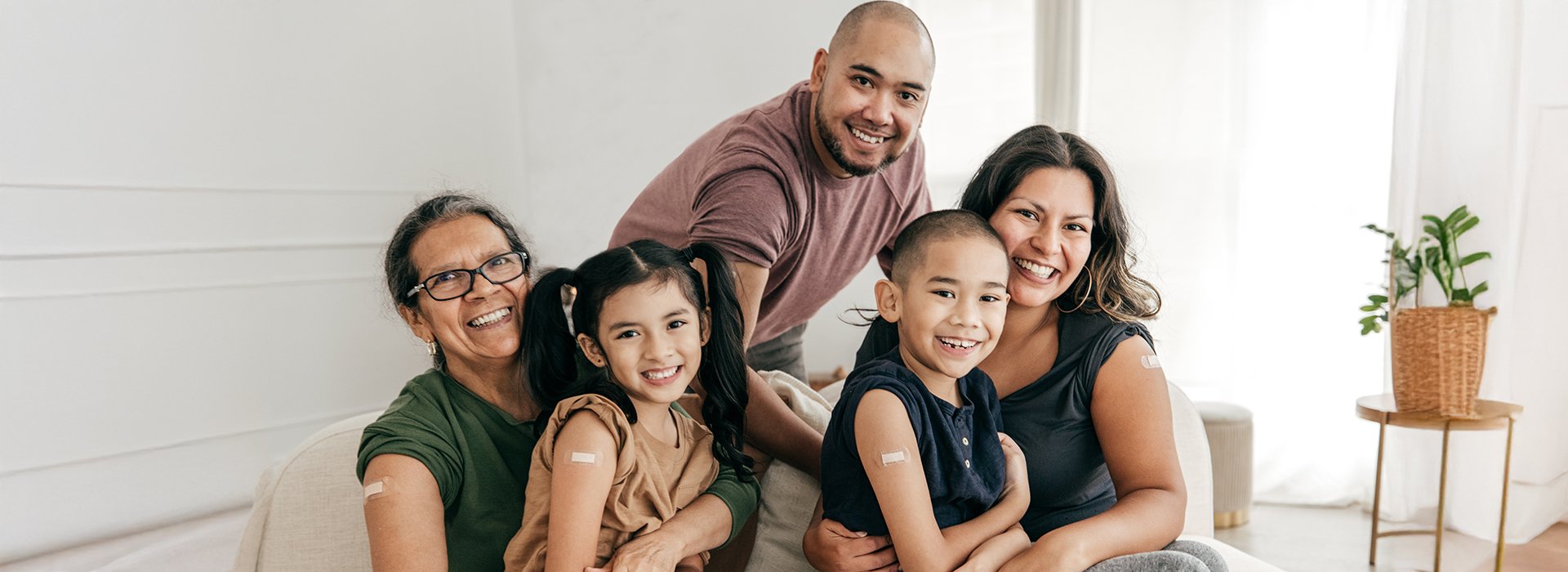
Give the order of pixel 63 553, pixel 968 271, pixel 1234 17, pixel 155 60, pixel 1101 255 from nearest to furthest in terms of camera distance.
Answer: pixel 968 271
pixel 1101 255
pixel 63 553
pixel 155 60
pixel 1234 17

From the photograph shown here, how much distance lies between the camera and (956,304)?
151cm

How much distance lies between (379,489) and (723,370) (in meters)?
0.54

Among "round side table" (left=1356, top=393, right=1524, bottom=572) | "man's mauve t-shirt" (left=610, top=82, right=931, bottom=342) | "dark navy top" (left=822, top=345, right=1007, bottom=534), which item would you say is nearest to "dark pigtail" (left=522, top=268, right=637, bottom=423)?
"dark navy top" (left=822, top=345, right=1007, bottom=534)

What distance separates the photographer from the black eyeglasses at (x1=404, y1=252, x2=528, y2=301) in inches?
60.8

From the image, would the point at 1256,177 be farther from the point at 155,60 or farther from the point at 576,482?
the point at 155,60

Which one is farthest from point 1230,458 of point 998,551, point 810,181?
point 998,551

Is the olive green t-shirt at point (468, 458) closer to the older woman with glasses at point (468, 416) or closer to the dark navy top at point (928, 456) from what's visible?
the older woman with glasses at point (468, 416)

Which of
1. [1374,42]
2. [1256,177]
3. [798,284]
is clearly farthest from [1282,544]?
[798,284]

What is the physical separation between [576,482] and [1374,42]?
363 cm

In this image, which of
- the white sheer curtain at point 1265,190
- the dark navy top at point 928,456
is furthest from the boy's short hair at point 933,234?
the white sheer curtain at point 1265,190

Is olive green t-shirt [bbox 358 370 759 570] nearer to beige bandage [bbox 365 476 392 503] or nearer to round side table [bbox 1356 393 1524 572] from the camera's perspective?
beige bandage [bbox 365 476 392 503]

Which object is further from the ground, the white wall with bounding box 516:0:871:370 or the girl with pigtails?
the white wall with bounding box 516:0:871:370

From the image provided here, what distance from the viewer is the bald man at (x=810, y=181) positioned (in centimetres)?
197

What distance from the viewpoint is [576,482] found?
1.39 meters
